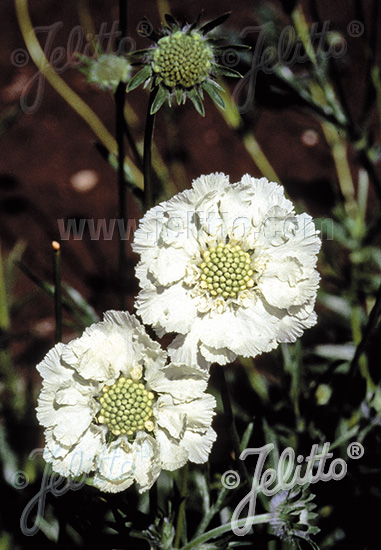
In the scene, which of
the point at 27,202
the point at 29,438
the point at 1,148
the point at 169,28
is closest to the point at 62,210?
the point at 27,202

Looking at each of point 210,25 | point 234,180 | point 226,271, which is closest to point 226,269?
point 226,271

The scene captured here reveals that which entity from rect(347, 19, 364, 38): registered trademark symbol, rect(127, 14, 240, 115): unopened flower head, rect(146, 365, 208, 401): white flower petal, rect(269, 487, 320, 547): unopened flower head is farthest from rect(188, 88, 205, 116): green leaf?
rect(347, 19, 364, 38): registered trademark symbol

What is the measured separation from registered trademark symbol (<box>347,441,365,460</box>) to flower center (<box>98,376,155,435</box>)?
380mm

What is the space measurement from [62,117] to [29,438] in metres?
1.09

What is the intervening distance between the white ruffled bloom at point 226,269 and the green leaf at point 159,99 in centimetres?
9

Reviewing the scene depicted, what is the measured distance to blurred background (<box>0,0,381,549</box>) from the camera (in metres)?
0.97

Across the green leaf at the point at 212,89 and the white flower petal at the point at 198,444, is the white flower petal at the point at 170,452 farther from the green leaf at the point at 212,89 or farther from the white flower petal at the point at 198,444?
the green leaf at the point at 212,89

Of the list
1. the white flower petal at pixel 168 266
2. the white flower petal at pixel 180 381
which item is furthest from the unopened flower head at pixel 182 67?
the white flower petal at pixel 180 381

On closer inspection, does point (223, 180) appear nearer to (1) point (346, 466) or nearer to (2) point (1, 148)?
(1) point (346, 466)

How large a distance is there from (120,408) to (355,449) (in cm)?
42

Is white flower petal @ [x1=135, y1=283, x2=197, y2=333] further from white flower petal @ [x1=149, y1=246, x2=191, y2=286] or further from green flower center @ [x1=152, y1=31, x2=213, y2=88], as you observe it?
green flower center @ [x1=152, y1=31, x2=213, y2=88]

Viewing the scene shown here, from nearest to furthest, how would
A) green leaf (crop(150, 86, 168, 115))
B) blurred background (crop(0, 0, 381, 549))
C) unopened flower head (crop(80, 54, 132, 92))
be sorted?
green leaf (crop(150, 86, 168, 115))
unopened flower head (crop(80, 54, 132, 92))
blurred background (crop(0, 0, 381, 549))

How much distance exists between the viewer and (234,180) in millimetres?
1613

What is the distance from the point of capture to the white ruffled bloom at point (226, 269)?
0.63 metres
